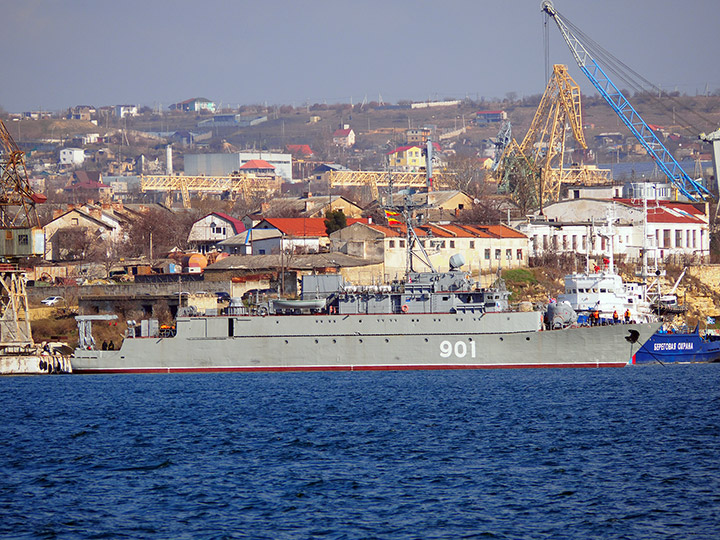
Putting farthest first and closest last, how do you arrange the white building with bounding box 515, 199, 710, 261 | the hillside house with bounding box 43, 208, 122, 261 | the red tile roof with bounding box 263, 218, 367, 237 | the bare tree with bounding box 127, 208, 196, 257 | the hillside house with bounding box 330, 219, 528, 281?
Result: the bare tree with bounding box 127, 208, 196, 257 < the hillside house with bounding box 43, 208, 122, 261 < the red tile roof with bounding box 263, 218, 367, 237 < the white building with bounding box 515, 199, 710, 261 < the hillside house with bounding box 330, 219, 528, 281

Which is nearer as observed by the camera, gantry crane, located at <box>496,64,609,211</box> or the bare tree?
the bare tree

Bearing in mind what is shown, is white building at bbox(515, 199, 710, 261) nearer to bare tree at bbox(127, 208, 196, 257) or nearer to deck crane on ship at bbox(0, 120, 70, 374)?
bare tree at bbox(127, 208, 196, 257)

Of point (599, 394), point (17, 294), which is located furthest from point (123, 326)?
point (599, 394)

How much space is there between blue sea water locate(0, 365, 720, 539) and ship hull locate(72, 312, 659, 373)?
4.24 m

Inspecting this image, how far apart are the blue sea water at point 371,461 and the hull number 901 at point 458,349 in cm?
477

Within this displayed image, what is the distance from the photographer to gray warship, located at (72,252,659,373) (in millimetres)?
48531

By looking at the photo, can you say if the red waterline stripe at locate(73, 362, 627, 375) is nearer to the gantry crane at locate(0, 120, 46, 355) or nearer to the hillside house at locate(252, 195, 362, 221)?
the gantry crane at locate(0, 120, 46, 355)

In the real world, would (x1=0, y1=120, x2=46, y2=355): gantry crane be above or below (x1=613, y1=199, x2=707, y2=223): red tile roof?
below

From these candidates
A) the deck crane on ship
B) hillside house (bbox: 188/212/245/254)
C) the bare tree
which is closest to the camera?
the deck crane on ship

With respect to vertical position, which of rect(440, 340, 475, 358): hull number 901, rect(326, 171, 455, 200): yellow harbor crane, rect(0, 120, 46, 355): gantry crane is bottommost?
rect(440, 340, 475, 358): hull number 901

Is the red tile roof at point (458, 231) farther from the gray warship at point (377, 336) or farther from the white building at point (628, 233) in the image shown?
the gray warship at point (377, 336)

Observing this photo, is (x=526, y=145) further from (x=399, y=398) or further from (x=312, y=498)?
(x=312, y=498)

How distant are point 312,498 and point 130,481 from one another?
503cm

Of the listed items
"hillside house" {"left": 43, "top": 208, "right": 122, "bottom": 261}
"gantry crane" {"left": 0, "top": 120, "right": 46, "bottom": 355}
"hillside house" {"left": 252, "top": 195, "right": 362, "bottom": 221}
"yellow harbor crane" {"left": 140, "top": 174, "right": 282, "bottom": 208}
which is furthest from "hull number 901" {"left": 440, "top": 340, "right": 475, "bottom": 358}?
"yellow harbor crane" {"left": 140, "top": 174, "right": 282, "bottom": 208}
